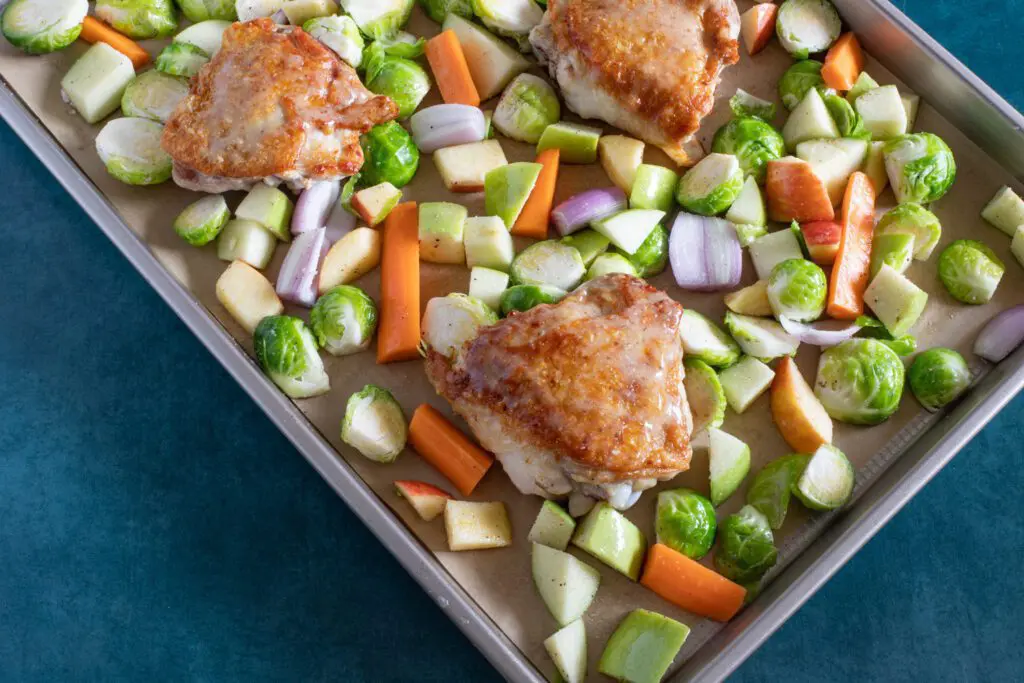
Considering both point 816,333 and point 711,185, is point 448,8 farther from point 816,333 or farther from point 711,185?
point 816,333

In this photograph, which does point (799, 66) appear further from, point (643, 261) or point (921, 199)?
point (643, 261)

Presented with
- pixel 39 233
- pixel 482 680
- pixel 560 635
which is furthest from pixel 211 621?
pixel 39 233

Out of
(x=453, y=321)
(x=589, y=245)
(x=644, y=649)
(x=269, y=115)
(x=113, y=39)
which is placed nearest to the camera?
(x=644, y=649)

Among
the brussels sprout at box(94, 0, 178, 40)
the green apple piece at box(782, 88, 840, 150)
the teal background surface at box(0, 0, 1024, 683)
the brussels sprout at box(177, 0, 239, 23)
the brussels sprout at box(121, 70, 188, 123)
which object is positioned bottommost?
the teal background surface at box(0, 0, 1024, 683)

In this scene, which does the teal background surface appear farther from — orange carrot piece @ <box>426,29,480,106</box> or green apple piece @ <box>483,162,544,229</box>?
orange carrot piece @ <box>426,29,480,106</box>

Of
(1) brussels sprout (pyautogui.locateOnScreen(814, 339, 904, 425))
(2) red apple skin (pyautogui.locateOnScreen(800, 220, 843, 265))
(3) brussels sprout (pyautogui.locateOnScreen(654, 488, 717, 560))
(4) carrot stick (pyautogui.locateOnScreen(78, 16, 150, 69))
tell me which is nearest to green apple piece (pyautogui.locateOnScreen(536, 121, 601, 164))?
(2) red apple skin (pyautogui.locateOnScreen(800, 220, 843, 265))

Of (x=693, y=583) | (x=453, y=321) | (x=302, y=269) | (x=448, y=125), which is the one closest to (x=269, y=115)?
(x=302, y=269)

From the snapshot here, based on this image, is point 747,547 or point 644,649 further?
point 747,547
